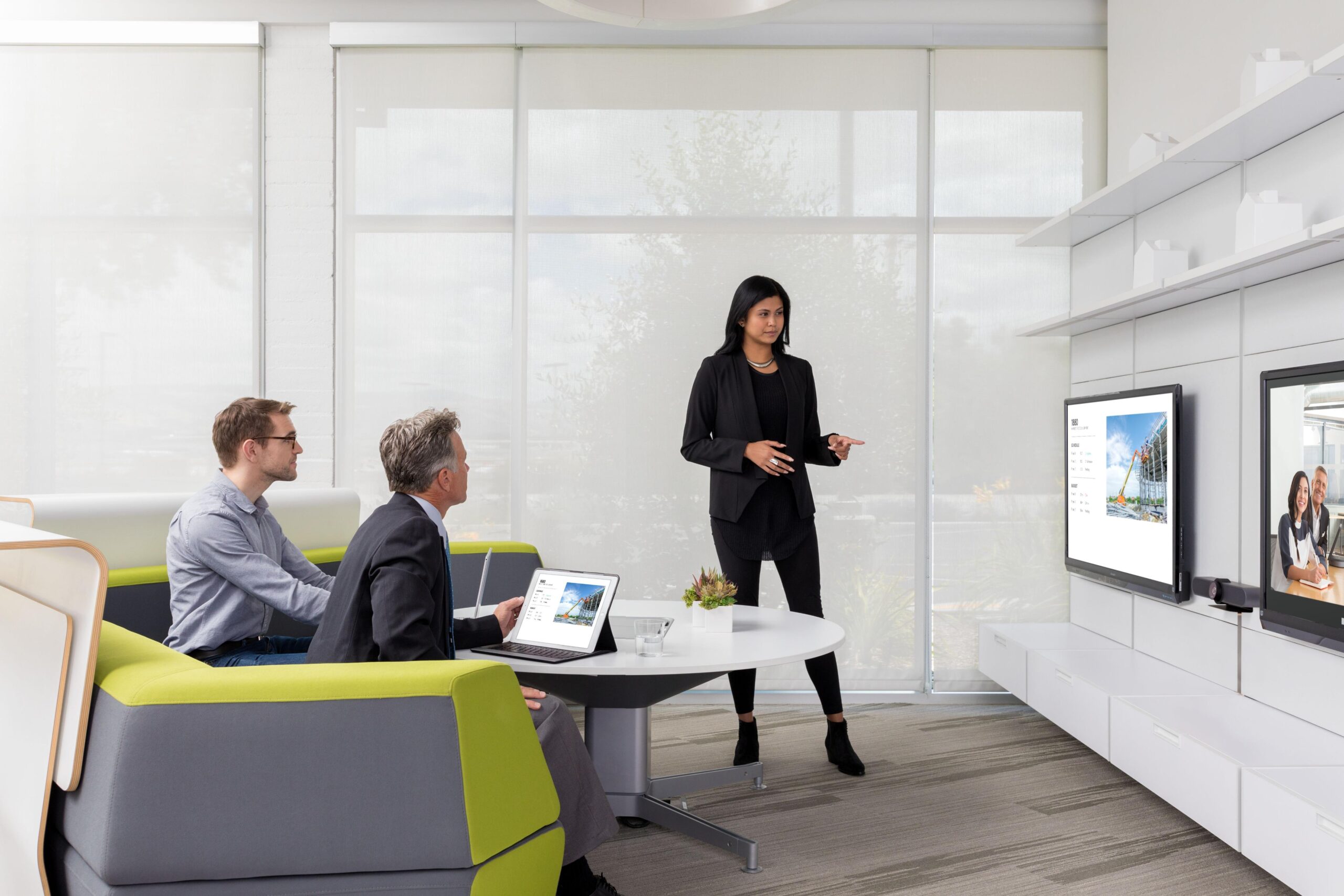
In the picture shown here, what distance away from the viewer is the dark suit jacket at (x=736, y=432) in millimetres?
3037

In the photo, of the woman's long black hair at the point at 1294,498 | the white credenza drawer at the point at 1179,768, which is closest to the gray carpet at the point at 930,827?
the white credenza drawer at the point at 1179,768

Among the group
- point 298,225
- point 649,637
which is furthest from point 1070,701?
point 298,225

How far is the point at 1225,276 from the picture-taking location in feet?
8.83

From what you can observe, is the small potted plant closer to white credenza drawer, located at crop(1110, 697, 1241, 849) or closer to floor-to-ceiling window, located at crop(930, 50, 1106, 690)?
white credenza drawer, located at crop(1110, 697, 1241, 849)

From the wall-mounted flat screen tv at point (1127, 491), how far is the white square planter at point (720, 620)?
1832 mm

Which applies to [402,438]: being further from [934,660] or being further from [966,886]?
[934,660]

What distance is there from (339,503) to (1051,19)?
3.91m

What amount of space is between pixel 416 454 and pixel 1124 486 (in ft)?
9.27

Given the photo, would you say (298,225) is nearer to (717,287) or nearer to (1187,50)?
(717,287)

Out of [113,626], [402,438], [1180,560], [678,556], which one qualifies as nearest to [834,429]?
[678,556]

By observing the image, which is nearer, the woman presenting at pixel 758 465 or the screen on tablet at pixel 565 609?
the screen on tablet at pixel 565 609

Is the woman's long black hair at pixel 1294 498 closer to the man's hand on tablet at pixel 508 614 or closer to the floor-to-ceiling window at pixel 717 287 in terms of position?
the floor-to-ceiling window at pixel 717 287

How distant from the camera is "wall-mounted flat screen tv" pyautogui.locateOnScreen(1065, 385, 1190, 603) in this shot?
10.4 feet

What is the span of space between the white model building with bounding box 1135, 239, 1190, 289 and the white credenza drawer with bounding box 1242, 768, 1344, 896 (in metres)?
1.69
